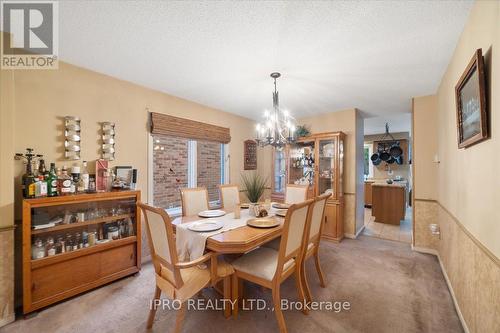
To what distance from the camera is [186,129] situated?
3203 mm

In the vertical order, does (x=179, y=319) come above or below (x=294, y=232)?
below

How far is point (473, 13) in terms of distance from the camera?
4.57ft

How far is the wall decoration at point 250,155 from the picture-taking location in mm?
4363

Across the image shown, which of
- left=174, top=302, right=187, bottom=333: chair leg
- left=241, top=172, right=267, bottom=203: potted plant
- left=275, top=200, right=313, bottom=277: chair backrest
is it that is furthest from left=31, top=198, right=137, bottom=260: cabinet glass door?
left=241, top=172, right=267, bottom=203: potted plant

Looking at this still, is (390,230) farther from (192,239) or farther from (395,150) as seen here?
(192,239)

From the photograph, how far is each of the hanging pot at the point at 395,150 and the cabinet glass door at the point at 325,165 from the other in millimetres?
3570

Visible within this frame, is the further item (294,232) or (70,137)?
(70,137)

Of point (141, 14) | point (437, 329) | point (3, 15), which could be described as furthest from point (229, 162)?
point (437, 329)

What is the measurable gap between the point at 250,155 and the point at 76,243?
3131 mm

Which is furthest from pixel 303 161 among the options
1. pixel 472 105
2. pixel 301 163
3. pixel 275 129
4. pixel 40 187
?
pixel 40 187

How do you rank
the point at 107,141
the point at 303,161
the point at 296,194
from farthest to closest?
the point at 303,161 → the point at 296,194 → the point at 107,141

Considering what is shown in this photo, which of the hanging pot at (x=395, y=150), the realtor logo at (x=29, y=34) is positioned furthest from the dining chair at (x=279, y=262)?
the hanging pot at (x=395, y=150)

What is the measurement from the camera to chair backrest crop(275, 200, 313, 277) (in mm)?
1494

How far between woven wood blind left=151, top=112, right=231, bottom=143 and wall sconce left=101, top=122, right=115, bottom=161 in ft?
1.71
